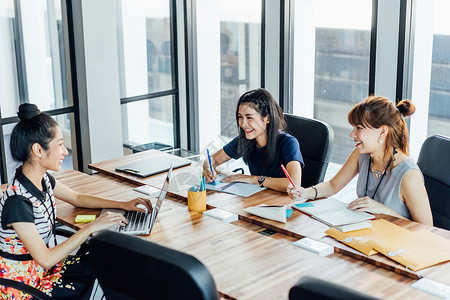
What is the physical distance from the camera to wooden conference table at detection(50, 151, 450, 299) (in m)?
1.90

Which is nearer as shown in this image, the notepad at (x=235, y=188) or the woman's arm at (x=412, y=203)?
the woman's arm at (x=412, y=203)

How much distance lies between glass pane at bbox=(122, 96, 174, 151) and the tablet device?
184cm

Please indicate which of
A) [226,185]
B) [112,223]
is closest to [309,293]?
[112,223]

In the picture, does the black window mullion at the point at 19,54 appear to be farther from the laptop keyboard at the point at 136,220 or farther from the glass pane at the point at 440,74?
the glass pane at the point at 440,74

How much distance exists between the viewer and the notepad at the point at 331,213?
2414 millimetres

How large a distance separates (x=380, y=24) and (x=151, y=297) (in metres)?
2.81

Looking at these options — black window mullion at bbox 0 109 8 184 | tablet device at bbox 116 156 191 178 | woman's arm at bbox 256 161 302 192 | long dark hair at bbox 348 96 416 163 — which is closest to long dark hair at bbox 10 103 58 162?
tablet device at bbox 116 156 191 178

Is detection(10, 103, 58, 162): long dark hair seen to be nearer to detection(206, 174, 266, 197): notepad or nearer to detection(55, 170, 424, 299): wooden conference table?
detection(55, 170, 424, 299): wooden conference table

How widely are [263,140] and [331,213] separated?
0.81 m

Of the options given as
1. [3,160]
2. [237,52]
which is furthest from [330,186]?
[3,160]

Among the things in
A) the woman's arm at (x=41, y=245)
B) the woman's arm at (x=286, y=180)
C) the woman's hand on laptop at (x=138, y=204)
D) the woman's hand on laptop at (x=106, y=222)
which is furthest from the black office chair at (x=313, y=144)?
the woman's arm at (x=41, y=245)

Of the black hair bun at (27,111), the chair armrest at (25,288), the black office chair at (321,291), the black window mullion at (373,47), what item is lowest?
the chair armrest at (25,288)

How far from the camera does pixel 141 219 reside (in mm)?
2533

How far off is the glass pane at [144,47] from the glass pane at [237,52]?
0.56 meters
